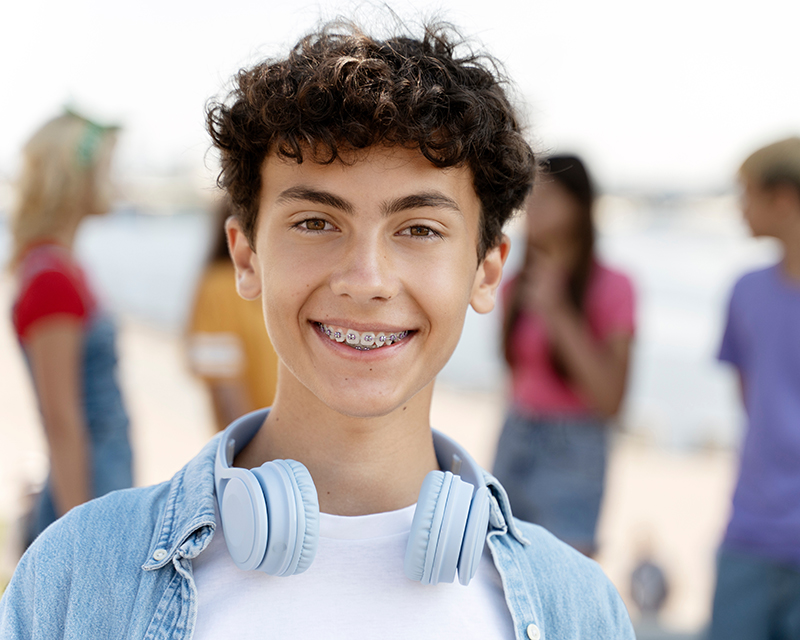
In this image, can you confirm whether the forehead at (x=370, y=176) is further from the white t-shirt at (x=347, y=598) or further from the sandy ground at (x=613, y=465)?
the sandy ground at (x=613, y=465)

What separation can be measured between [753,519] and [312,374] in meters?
2.12

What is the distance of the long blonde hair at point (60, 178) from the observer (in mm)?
2744

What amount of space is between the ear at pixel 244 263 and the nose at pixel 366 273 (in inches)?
9.6

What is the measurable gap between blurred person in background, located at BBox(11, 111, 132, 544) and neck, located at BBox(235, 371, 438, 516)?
1.55m

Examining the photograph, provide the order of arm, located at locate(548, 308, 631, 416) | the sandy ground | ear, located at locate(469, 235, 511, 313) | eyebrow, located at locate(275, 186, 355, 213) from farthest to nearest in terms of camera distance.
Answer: the sandy ground < arm, located at locate(548, 308, 631, 416) < ear, located at locate(469, 235, 511, 313) < eyebrow, located at locate(275, 186, 355, 213)

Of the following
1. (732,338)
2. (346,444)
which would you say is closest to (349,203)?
(346,444)

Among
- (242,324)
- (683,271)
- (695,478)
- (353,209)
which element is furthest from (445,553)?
(683,271)

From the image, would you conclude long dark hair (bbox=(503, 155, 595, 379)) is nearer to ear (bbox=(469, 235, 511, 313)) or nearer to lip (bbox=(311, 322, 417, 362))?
ear (bbox=(469, 235, 511, 313))

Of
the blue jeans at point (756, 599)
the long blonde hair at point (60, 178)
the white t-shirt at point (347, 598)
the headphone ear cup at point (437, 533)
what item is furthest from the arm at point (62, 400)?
the blue jeans at point (756, 599)

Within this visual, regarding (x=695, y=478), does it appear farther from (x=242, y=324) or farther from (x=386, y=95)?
(x=386, y=95)

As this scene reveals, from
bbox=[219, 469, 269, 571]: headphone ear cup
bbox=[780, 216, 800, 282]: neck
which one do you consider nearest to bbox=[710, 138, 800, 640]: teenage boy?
bbox=[780, 216, 800, 282]: neck

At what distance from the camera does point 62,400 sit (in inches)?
103

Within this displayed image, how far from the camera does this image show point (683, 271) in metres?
25.1

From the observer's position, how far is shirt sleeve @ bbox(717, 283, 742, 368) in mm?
2922
